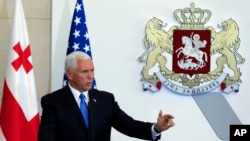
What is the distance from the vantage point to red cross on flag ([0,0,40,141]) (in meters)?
3.38

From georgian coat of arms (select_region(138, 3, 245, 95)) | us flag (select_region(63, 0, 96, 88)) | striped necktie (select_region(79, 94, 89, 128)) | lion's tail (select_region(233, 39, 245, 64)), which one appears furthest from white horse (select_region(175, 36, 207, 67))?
striped necktie (select_region(79, 94, 89, 128))

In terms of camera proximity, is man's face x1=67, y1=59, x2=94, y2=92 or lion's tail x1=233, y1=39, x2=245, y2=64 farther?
lion's tail x1=233, y1=39, x2=245, y2=64

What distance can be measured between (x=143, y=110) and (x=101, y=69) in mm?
551

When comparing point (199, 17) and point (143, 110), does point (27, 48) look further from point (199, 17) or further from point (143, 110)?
point (199, 17)

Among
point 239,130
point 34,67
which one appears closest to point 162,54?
point 34,67

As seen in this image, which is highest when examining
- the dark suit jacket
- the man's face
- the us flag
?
the us flag

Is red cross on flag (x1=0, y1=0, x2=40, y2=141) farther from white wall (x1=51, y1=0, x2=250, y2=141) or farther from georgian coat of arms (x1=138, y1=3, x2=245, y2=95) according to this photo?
georgian coat of arms (x1=138, y1=3, x2=245, y2=95)

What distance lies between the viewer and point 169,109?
392 cm

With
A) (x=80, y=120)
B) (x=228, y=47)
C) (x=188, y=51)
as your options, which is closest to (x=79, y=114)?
(x=80, y=120)

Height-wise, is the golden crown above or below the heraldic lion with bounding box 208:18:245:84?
above

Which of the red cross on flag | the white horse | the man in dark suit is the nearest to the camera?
the man in dark suit

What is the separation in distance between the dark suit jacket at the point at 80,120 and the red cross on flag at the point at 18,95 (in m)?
0.90

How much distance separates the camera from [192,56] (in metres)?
3.89

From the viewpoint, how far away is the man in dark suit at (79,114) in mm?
2455
